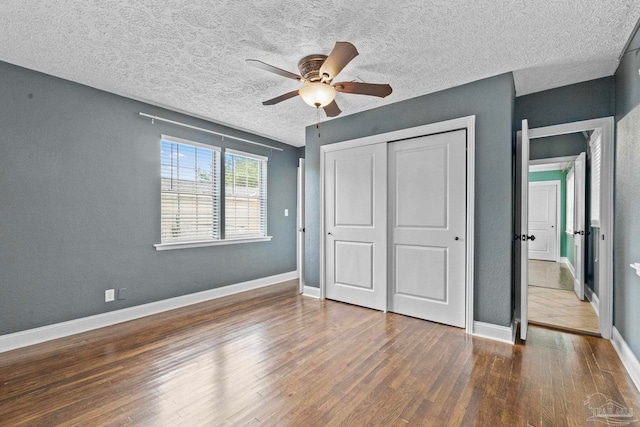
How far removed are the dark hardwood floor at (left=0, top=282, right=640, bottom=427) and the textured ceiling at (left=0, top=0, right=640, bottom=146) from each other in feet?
8.36

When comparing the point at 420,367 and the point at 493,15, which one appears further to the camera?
the point at 420,367

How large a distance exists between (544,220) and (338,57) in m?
8.02

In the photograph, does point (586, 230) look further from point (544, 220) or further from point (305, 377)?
point (305, 377)

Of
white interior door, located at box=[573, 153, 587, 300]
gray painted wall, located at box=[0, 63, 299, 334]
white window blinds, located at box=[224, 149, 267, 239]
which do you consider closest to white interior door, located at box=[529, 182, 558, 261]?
white interior door, located at box=[573, 153, 587, 300]

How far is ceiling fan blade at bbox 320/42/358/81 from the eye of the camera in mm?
1891

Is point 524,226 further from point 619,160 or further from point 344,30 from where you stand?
point 344,30

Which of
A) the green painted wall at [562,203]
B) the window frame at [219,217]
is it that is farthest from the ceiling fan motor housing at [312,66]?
the green painted wall at [562,203]

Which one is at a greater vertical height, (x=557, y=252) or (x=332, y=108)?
(x=332, y=108)

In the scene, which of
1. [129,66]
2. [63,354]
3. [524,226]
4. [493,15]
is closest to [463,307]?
[524,226]

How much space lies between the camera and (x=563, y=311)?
11.9ft

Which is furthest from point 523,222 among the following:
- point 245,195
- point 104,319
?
point 104,319

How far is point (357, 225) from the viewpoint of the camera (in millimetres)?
3934

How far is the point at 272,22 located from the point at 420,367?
2.81 metres

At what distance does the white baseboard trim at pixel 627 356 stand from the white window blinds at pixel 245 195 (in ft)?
14.7
